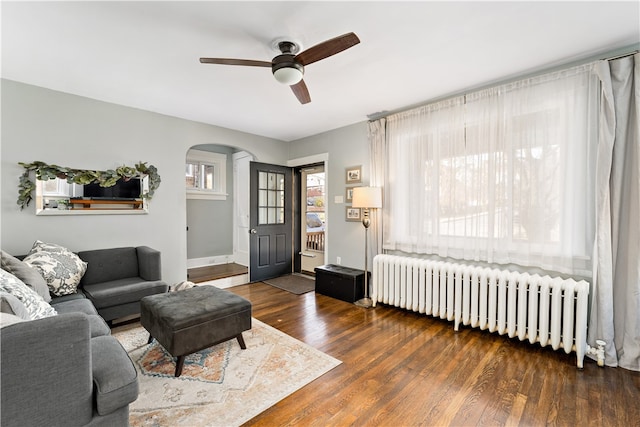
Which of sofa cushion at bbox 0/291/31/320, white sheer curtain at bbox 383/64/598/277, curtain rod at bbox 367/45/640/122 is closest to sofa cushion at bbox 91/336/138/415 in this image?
sofa cushion at bbox 0/291/31/320

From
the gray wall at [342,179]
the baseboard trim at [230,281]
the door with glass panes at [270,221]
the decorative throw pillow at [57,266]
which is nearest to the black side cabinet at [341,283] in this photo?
the gray wall at [342,179]

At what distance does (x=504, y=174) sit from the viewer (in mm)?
2793

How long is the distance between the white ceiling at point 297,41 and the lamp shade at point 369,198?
Answer: 1.12 meters

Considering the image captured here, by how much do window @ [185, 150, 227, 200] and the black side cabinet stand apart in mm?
3045

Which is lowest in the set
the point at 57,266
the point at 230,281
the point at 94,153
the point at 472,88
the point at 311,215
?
the point at 230,281

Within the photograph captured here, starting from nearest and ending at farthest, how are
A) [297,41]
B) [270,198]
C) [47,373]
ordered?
[47,373] < [297,41] < [270,198]

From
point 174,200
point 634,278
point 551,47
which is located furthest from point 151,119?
point 634,278

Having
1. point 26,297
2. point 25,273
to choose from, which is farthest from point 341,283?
point 25,273

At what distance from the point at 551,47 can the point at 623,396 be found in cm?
266

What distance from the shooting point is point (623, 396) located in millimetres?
1910

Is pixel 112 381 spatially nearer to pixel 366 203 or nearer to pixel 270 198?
pixel 366 203

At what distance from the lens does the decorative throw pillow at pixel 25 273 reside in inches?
86.5

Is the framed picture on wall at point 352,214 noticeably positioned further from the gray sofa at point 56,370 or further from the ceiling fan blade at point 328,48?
the gray sofa at point 56,370

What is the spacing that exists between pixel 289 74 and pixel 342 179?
94.4 inches
